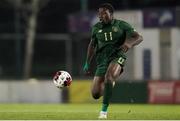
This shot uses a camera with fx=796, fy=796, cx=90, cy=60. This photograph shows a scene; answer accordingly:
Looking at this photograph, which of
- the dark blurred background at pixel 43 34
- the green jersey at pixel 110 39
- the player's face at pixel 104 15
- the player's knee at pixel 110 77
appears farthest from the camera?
the dark blurred background at pixel 43 34

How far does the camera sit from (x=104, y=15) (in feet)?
51.4

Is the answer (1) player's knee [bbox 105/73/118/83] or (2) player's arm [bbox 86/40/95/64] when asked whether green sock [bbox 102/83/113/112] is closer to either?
(1) player's knee [bbox 105/73/118/83]

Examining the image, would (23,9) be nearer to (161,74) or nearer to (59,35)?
(59,35)

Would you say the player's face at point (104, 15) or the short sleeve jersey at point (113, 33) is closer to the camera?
the player's face at point (104, 15)

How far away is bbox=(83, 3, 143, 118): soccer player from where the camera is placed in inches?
617

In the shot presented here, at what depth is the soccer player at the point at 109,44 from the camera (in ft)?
51.4

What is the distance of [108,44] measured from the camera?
16000 mm

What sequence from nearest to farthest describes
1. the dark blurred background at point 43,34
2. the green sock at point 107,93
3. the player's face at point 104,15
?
the green sock at point 107,93
the player's face at point 104,15
the dark blurred background at point 43,34

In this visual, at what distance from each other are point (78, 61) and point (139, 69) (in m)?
6.16

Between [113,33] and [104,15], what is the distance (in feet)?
1.54

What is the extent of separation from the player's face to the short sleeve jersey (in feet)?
0.78

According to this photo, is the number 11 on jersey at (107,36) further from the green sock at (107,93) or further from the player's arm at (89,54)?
the green sock at (107,93)

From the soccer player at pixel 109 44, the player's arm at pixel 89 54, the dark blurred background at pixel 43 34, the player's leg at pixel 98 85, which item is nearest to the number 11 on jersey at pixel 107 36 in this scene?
the soccer player at pixel 109 44

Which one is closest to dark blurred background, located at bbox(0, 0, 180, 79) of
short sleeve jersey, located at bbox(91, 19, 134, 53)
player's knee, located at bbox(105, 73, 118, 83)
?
short sleeve jersey, located at bbox(91, 19, 134, 53)
